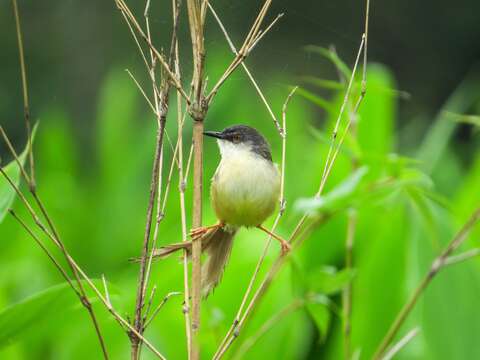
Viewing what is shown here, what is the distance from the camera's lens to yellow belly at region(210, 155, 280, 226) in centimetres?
196

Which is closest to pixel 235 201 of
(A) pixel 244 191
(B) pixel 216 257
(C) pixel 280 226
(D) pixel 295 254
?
(A) pixel 244 191

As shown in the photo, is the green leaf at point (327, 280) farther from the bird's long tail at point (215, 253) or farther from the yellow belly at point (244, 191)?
the yellow belly at point (244, 191)

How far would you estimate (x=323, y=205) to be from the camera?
116 centimetres

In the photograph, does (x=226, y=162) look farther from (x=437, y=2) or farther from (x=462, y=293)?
(x=437, y=2)

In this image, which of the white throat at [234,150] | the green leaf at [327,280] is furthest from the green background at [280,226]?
the white throat at [234,150]

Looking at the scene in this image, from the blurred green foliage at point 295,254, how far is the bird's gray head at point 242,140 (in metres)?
0.17

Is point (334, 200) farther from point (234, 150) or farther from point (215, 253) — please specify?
point (234, 150)

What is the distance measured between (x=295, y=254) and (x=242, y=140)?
44 cm

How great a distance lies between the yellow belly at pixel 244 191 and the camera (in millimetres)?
1957

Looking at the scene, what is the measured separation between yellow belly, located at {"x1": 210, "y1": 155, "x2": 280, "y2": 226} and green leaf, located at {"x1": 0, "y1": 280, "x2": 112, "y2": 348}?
0.40m

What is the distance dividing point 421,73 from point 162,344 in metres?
7.33

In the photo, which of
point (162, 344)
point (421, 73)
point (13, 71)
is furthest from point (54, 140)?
point (421, 73)

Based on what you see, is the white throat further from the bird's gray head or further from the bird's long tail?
the bird's long tail

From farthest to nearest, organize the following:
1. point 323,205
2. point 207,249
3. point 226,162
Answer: point 226,162 < point 207,249 < point 323,205
